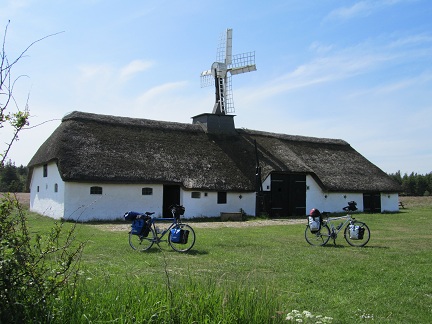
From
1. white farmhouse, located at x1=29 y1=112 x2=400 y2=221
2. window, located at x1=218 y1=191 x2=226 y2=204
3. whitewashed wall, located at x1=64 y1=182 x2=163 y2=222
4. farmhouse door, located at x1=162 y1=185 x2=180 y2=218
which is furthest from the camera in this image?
window, located at x1=218 y1=191 x2=226 y2=204

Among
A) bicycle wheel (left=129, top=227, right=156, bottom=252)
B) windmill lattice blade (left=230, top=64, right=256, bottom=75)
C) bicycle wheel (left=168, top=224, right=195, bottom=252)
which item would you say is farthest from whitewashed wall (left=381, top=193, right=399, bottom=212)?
bicycle wheel (left=129, top=227, right=156, bottom=252)

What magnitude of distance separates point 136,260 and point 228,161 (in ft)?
55.5

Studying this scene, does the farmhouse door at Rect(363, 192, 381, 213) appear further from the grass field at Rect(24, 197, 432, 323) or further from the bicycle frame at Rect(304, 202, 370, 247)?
the bicycle frame at Rect(304, 202, 370, 247)

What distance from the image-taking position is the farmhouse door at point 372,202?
30.8m

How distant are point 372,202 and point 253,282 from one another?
26943 millimetres

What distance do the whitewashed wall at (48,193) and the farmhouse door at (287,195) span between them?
12.0 meters

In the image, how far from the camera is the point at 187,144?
2648 cm

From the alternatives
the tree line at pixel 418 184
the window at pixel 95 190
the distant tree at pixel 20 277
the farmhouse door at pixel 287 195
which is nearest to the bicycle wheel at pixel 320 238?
the distant tree at pixel 20 277

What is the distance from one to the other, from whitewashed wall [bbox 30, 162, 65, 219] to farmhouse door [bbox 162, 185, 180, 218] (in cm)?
540

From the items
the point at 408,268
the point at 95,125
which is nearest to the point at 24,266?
the point at 408,268

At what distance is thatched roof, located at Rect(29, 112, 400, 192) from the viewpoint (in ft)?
72.2

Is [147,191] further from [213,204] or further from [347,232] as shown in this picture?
[347,232]

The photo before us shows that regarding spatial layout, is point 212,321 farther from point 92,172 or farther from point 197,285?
point 92,172

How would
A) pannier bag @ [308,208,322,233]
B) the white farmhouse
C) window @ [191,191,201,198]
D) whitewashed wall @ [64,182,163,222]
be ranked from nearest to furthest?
pannier bag @ [308,208,322,233]
whitewashed wall @ [64,182,163,222]
the white farmhouse
window @ [191,191,201,198]
